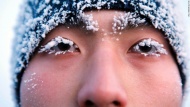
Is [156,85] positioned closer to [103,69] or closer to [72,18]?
[103,69]

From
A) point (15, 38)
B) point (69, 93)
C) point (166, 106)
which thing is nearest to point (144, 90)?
point (166, 106)

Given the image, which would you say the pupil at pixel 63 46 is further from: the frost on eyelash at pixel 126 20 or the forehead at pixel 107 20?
Answer: the frost on eyelash at pixel 126 20

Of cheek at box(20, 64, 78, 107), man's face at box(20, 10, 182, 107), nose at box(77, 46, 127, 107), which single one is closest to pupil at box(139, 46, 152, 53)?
man's face at box(20, 10, 182, 107)

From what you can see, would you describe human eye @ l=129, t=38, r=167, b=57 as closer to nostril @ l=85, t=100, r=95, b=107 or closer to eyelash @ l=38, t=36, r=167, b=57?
eyelash @ l=38, t=36, r=167, b=57

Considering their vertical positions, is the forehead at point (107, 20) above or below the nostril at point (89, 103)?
above

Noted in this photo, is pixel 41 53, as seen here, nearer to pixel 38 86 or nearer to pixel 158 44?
pixel 38 86

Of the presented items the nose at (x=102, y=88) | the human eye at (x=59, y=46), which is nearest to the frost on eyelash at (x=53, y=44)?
the human eye at (x=59, y=46)
